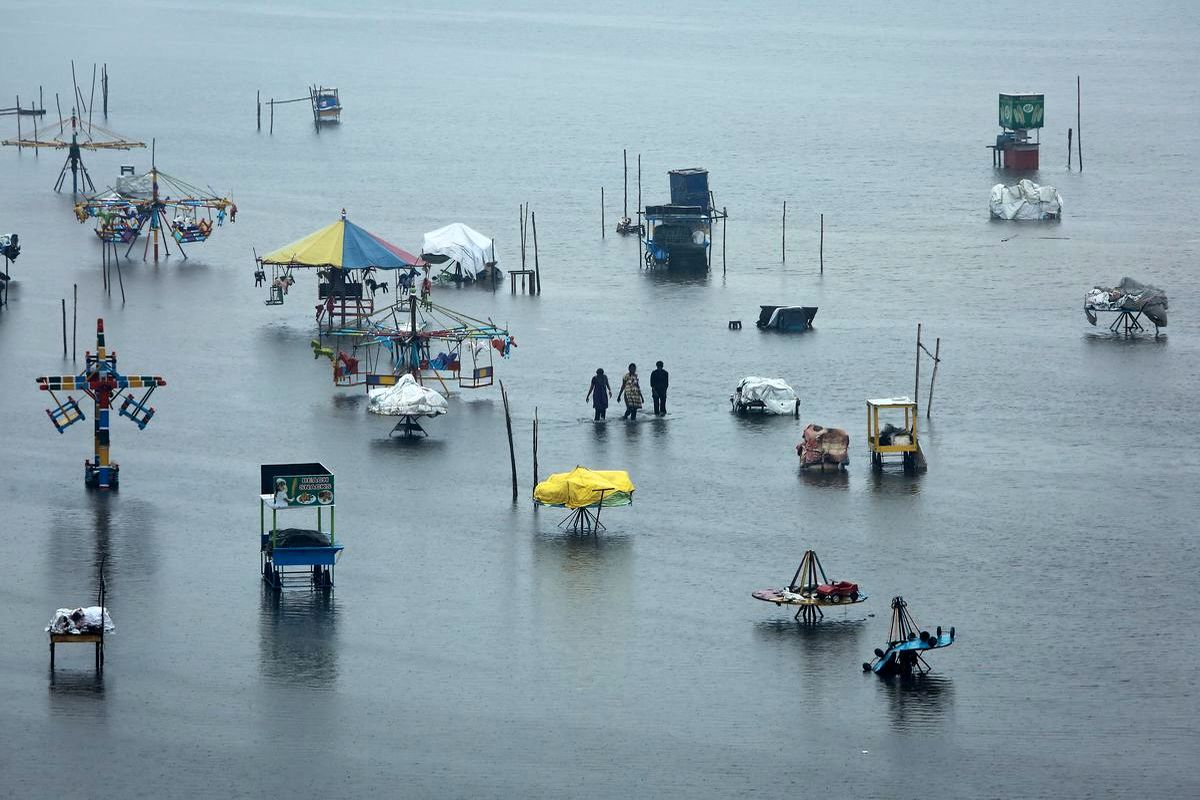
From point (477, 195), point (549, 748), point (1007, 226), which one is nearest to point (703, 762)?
point (549, 748)

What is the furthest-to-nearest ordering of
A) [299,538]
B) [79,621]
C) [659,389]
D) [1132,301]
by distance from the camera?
1. [1132,301]
2. [659,389]
3. [299,538]
4. [79,621]

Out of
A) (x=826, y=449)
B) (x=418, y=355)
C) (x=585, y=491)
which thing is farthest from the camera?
(x=418, y=355)

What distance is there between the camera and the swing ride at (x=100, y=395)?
44.0 m

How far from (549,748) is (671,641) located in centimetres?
534

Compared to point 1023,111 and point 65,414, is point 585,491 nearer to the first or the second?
point 65,414

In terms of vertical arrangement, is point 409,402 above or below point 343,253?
below

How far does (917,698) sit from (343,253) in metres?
34.9

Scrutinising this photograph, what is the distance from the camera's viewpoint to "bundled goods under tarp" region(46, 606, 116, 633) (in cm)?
3438

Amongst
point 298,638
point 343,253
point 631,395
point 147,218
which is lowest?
point 298,638

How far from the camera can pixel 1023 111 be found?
110 meters

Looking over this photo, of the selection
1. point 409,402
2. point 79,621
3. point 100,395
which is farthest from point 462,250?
point 79,621

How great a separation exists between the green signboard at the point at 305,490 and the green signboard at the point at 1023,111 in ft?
257

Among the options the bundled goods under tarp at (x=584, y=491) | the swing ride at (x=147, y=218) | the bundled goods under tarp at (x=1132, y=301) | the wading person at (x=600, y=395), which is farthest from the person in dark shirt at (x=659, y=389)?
the swing ride at (x=147, y=218)

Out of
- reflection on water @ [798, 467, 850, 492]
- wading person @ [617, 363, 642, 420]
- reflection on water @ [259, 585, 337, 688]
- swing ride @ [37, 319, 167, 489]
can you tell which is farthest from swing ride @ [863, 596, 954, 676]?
wading person @ [617, 363, 642, 420]
